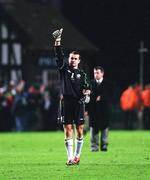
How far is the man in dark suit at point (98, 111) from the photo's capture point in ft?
84.7

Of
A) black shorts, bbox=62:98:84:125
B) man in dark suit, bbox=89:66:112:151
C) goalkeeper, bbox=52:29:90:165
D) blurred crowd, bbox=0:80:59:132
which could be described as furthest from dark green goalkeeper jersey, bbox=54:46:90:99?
blurred crowd, bbox=0:80:59:132

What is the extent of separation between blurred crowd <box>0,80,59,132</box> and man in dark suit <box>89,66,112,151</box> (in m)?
14.6

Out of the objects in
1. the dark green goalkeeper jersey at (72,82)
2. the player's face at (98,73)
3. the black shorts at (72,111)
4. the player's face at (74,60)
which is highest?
the player's face at (74,60)

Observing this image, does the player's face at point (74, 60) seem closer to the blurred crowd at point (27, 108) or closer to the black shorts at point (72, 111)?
the black shorts at point (72, 111)

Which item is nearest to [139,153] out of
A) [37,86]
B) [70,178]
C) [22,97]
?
[70,178]

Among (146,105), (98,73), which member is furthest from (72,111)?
(146,105)

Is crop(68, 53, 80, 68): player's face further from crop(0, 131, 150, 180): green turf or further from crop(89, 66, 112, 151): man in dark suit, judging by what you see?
crop(89, 66, 112, 151): man in dark suit

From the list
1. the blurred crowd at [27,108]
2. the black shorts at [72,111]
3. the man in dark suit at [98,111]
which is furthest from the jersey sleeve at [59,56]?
the blurred crowd at [27,108]

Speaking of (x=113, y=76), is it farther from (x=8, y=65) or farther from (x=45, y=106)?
(x=45, y=106)

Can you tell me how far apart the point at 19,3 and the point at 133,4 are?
6.29 metres

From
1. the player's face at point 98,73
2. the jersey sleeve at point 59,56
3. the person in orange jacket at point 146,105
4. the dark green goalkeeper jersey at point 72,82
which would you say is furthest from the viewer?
the person in orange jacket at point 146,105

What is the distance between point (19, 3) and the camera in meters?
57.8

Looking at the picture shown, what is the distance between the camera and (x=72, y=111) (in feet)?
67.7

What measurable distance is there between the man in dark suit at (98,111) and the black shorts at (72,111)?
490 centimetres
